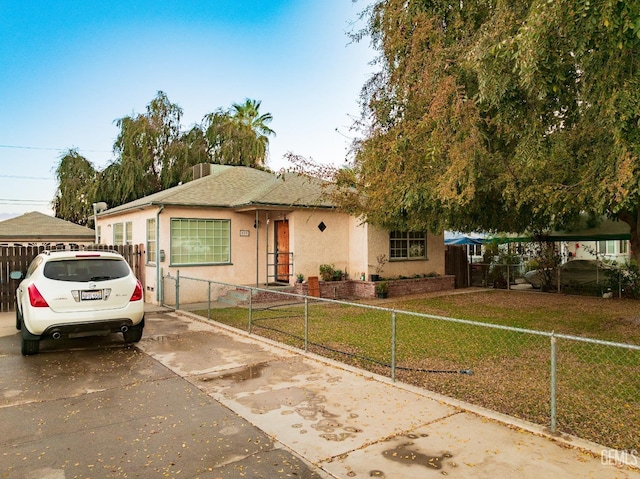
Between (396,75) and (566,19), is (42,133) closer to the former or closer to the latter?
(396,75)

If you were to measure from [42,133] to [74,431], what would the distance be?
2617cm

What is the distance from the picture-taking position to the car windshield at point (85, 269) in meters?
6.82

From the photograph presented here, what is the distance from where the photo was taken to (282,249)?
15750 millimetres

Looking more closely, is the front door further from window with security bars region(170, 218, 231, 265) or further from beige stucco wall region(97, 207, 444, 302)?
window with security bars region(170, 218, 231, 265)

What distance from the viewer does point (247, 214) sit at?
14.7 meters

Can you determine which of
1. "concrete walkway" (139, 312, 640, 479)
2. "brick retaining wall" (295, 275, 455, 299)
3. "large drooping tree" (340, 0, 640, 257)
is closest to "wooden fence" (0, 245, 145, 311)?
"brick retaining wall" (295, 275, 455, 299)

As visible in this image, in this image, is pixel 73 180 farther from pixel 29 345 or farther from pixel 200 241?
pixel 29 345

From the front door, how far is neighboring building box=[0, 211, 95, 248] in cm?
1335

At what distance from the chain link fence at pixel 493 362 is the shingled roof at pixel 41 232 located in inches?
631

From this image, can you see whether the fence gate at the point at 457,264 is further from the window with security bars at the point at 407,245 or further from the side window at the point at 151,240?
the side window at the point at 151,240

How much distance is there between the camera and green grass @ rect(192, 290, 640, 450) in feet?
15.8

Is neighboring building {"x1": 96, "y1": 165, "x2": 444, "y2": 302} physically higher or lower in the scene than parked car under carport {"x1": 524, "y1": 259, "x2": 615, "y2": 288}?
higher

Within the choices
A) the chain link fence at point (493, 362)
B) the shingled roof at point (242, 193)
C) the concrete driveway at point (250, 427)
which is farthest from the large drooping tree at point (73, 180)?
the concrete driveway at point (250, 427)

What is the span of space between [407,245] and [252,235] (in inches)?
252
